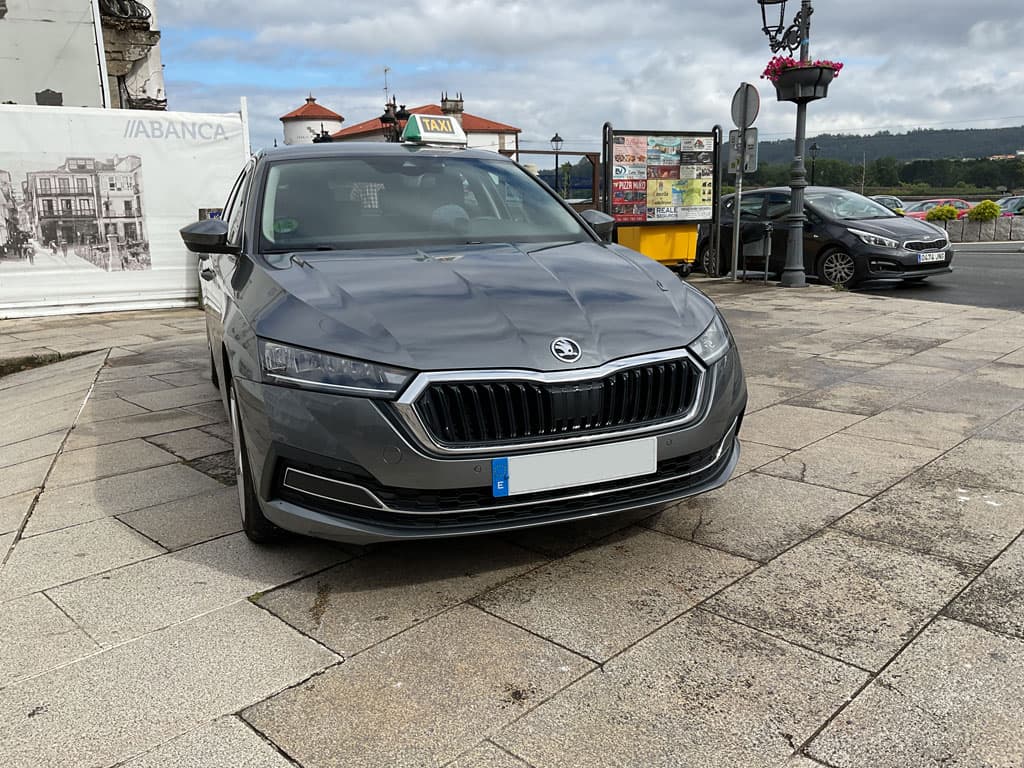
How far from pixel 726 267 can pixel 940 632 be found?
11962 millimetres

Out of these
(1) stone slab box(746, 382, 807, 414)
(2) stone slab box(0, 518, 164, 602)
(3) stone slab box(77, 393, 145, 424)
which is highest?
(1) stone slab box(746, 382, 807, 414)

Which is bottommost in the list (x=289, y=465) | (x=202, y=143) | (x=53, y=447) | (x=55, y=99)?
(x=53, y=447)

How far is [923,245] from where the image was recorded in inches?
458

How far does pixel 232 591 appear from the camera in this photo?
2.97 m

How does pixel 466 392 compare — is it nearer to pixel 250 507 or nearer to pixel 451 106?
pixel 250 507

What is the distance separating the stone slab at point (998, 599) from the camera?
2.63 meters

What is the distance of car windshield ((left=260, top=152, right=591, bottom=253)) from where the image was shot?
3.86 metres

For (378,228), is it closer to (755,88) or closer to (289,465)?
(289,465)

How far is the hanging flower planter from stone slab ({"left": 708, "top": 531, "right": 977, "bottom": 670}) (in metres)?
10.2

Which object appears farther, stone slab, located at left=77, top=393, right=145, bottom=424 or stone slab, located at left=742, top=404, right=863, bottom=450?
stone slab, located at left=77, top=393, right=145, bottom=424

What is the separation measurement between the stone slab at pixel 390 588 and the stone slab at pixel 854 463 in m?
1.59

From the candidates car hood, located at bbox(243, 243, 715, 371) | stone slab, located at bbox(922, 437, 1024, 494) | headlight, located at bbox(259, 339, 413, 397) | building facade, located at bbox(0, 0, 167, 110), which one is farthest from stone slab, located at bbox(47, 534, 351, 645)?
building facade, located at bbox(0, 0, 167, 110)

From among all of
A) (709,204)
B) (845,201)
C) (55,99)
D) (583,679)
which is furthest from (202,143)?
(55,99)

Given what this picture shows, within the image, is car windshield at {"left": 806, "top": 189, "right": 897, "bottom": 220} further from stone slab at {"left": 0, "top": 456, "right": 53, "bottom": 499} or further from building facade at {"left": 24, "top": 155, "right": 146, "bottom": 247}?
stone slab at {"left": 0, "top": 456, "right": 53, "bottom": 499}
